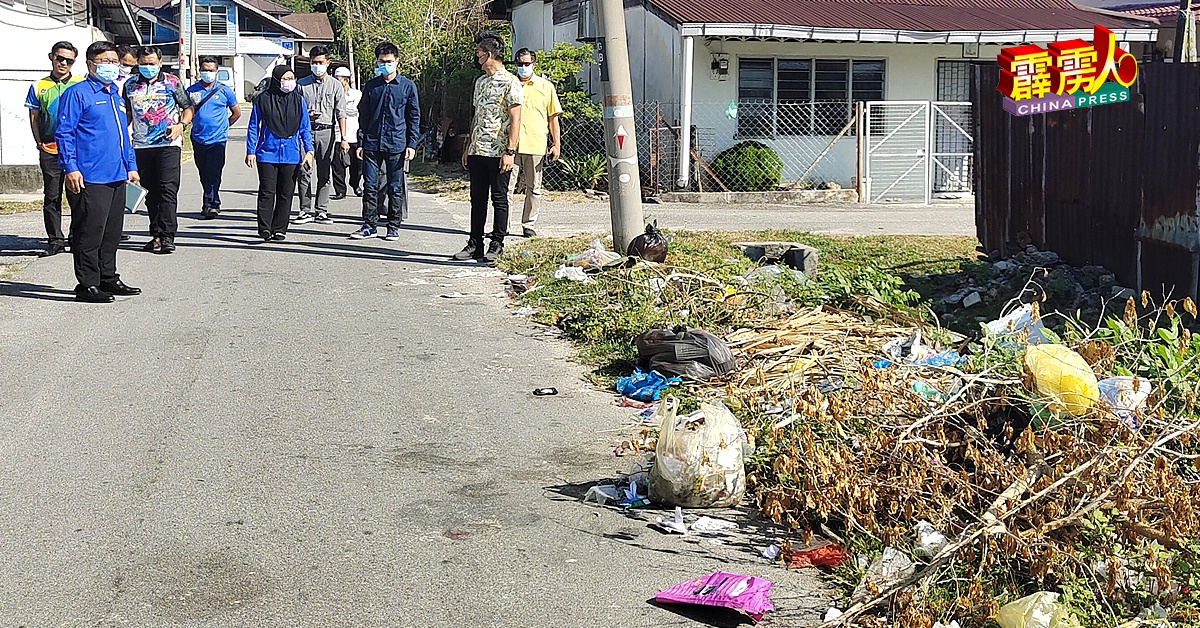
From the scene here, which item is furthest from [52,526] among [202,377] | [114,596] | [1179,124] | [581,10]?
[581,10]

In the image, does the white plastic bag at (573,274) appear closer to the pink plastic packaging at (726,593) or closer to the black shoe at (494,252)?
the black shoe at (494,252)

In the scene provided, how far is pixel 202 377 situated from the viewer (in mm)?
6883

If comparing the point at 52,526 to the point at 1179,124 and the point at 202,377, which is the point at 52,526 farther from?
the point at 1179,124

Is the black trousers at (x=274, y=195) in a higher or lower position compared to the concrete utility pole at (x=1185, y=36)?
lower

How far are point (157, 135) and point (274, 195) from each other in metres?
1.55

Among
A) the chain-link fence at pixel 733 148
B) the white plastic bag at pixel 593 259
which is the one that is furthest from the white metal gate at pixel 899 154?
the white plastic bag at pixel 593 259

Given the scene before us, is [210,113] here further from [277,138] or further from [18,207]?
[18,207]

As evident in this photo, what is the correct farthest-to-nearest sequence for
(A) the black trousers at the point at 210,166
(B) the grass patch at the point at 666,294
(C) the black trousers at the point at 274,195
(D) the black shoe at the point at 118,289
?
(A) the black trousers at the point at 210,166 → (C) the black trousers at the point at 274,195 → (D) the black shoe at the point at 118,289 → (B) the grass patch at the point at 666,294

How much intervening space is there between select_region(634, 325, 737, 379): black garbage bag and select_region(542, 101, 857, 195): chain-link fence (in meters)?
11.8

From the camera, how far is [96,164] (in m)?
8.55

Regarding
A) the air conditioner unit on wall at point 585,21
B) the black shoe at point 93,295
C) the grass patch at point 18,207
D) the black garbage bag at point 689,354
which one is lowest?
the black garbage bag at point 689,354

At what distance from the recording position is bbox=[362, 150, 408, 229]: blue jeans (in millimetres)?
12094

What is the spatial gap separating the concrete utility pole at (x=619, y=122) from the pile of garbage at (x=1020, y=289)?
2666mm

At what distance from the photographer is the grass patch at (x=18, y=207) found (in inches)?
587
